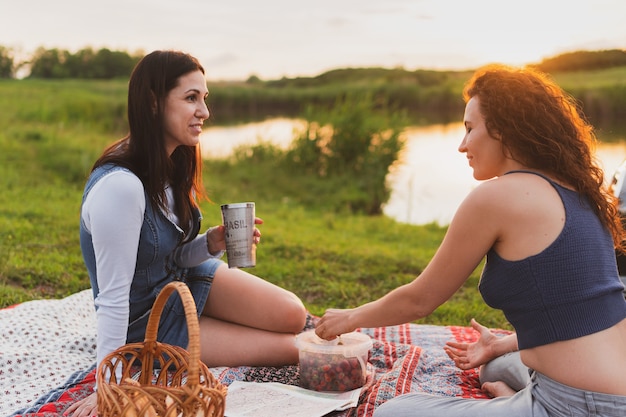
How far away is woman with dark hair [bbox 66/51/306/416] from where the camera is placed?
2.57 metres

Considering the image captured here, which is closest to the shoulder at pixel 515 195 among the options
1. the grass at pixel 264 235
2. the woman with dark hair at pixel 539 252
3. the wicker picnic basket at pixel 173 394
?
the woman with dark hair at pixel 539 252

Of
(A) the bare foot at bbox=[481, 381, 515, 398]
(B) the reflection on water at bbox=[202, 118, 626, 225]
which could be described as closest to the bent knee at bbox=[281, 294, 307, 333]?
(A) the bare foot at bbox=[481, 381, 515, 398]

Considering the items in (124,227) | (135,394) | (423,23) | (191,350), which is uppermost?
(423,23)

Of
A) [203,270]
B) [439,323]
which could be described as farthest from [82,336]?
[439,323]

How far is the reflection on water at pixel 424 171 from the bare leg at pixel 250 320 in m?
5.74

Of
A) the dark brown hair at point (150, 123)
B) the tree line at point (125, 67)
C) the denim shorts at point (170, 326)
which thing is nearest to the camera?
the dark brown hair at point (150, 123)

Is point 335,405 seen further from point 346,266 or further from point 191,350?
point 346,266

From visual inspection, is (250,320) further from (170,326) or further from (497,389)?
(497,389)

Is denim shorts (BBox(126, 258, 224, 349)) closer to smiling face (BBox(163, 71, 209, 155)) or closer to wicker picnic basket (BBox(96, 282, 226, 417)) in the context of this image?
wicker picnic basket (BBox(96, 282, 226, 417))

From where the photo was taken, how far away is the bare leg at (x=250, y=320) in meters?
3.21

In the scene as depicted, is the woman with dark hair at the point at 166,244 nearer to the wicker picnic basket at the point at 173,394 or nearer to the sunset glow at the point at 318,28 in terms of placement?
the wicker picnic basket at the point at 173,394

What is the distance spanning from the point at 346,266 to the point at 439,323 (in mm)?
1346

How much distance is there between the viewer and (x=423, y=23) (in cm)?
1848

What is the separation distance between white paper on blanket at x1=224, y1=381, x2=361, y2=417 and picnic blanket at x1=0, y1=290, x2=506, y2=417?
57mm
